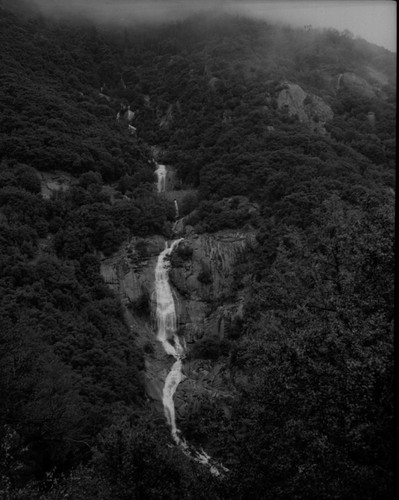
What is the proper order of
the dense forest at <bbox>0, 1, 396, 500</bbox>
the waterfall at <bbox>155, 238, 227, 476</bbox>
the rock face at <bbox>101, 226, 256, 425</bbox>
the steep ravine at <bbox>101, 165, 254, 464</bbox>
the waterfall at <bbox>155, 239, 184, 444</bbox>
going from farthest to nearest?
the rock face at <bbox>101, 226, 256, 425</bbox> < the steep ravine at <bbox>101, 165, 254, 464</bbox> < the waterfall at <bbox>155, 239, 184, 444</bbox> < the waterfall at <bbox>155, 238, 227, 476</bbox> < the dense forest at <bbox>0, 1, 396, 500</bbox>

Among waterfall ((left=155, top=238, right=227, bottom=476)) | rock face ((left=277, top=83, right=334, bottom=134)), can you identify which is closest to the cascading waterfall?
waterfall ((left=155, top=238, right=227, bottom=476))

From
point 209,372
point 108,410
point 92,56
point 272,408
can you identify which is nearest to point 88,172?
point 209,372

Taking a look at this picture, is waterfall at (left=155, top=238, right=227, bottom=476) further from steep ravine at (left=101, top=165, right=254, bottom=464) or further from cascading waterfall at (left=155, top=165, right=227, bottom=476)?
steep ravine at (left=101, top=165, right=254, bottom=464)

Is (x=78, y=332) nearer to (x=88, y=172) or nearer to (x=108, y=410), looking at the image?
(x=108, y=410)

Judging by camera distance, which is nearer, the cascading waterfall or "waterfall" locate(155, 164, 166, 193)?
the cascading waterfall

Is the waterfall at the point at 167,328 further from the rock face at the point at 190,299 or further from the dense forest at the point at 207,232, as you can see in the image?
the dense forest at the point at 207,232

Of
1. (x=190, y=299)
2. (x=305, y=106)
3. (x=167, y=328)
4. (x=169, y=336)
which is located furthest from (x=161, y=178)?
(x=169, y=336)

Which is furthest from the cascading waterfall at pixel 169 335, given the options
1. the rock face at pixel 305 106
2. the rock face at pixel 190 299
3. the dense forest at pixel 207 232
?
the rock face at pixel 305 106

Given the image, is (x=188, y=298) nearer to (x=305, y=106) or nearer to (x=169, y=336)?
(x=169, y=336)
